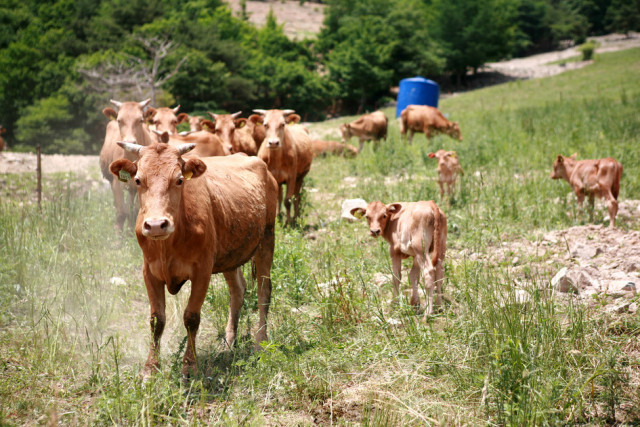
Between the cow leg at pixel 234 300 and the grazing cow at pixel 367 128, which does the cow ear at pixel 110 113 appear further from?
the grazing cow at pixel 367 128

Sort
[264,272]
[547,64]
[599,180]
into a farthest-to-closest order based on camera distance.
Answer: [547,64]
[599,180]
[264,272]

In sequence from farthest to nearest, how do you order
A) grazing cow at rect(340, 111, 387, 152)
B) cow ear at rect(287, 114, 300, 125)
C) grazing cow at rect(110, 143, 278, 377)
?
1. grazing cow at rect(340, 111, 387, 152)
2. cow ear at rect(287, 114, 300, 125)
3. grazing cow at rect(110, 143, 278, 377)

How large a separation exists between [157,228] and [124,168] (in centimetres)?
80

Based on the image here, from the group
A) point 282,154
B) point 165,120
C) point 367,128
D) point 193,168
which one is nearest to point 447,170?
point 282,154

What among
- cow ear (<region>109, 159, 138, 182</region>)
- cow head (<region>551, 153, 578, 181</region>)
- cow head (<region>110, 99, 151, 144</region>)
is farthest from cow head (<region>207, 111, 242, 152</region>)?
cow head (<region>551, 153, 578, 181</region>)

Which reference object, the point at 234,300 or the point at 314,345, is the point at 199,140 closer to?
the point at 234,300

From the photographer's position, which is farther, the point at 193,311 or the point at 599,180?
the point at 599,180

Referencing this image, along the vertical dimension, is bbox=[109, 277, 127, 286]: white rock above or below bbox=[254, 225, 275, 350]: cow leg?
below

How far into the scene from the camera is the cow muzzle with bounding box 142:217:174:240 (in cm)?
349

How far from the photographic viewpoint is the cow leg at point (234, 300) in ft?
16.6

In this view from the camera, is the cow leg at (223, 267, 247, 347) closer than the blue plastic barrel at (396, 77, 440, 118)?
Yes

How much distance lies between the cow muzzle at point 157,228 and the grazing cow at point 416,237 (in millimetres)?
2397

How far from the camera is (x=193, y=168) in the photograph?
4.04m

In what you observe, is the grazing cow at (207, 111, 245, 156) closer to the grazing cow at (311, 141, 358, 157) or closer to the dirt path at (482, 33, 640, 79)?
the grazing cow at (311, 141, 358, 157)
